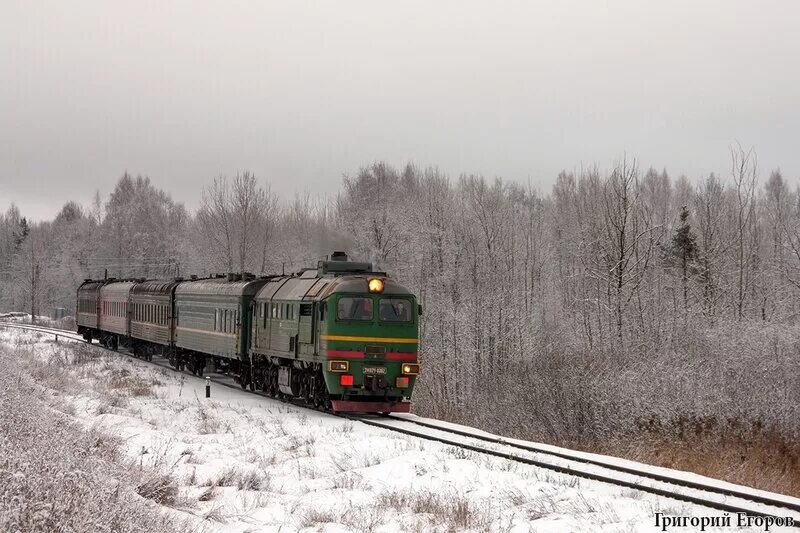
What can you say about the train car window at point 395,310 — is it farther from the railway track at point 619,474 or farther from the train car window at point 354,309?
the railway track at point 619,474

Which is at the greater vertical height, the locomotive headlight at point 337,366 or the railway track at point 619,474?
the locomotive headlight at point 337,366

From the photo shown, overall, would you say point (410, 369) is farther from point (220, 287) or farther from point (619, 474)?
point (220, 287)

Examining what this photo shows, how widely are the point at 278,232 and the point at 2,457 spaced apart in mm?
66372

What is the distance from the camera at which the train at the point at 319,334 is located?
19516 mm

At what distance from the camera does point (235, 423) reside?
1792cm

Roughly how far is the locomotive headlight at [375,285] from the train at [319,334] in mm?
23

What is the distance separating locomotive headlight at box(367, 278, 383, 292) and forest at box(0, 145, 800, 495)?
4.63 meters

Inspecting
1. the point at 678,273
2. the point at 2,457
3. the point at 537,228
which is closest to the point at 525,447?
the point at 2,457

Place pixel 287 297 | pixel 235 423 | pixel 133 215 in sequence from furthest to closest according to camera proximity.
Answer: pixel 133 215 → pixel 287 297 → pixel 235 423

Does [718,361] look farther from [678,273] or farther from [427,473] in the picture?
[678,273]

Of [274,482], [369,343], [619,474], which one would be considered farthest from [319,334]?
[619,474]

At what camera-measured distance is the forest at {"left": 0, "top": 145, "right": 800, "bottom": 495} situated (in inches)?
702

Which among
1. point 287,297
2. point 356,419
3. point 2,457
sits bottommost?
point 356,419

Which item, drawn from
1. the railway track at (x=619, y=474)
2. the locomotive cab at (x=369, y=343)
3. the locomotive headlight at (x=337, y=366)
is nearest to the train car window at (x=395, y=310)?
the locomotive cab at (x=369, y=343)
